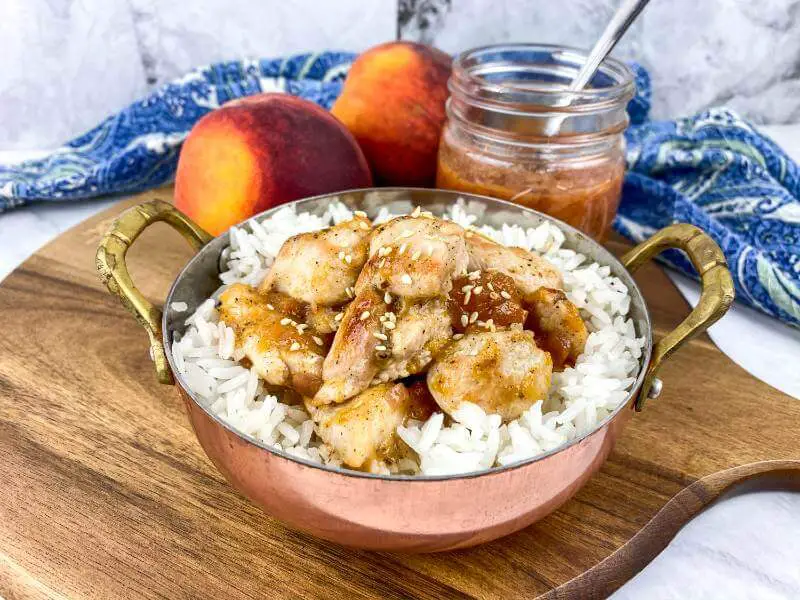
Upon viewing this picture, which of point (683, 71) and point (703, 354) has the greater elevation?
point (683, 71)

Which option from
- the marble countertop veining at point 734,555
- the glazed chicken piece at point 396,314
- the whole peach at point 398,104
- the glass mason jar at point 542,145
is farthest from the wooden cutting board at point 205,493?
the whole peach at point 398,104

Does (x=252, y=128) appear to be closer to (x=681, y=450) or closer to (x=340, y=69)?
(x=340, y=69)

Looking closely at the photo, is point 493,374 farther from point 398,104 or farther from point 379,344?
point 398,104

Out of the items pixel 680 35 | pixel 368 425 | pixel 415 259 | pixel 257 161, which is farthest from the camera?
pixel 680 35

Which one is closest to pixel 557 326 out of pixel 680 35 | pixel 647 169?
pixel 647 169

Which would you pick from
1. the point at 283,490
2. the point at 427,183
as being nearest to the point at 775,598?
the point at 283,490

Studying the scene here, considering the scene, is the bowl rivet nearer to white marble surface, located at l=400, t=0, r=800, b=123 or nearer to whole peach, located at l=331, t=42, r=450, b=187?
whole peach, located at l=331, t=42, r=450, b=187

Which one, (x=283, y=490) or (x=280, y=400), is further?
(x=280, y=400)

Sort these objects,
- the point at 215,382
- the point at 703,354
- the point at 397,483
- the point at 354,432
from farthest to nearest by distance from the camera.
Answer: the point at 703,354
the point at 215,382
the point at 354,432
the point at 397,483
